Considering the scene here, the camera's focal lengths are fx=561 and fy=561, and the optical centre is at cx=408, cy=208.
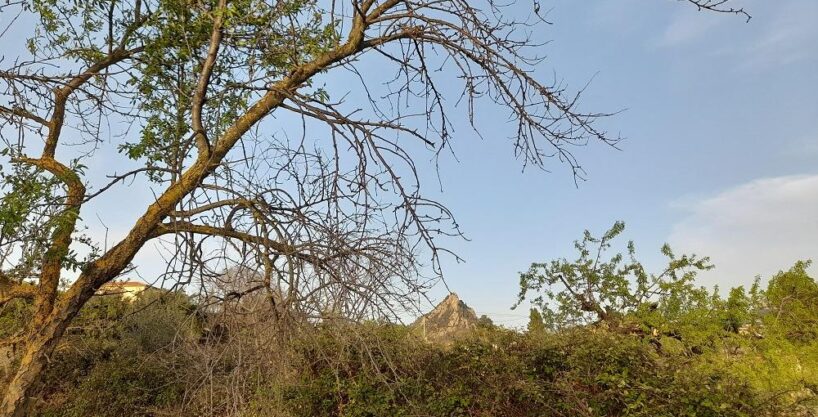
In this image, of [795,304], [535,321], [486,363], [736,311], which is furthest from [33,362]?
[795,304]

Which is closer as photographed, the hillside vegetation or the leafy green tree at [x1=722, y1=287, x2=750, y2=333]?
the hillside vegetation

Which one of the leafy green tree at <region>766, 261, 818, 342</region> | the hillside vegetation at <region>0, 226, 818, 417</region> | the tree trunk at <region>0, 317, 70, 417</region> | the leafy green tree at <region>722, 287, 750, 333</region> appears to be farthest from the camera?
the leafy green tree at <region>766, 261, 818, 342</region>

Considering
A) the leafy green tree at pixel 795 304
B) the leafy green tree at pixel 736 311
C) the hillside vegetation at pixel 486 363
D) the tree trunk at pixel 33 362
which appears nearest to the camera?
the hillside vegetation at pixel 486 363

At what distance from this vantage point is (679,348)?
21.7 ft

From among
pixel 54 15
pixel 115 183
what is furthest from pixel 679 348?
pixel 54 15

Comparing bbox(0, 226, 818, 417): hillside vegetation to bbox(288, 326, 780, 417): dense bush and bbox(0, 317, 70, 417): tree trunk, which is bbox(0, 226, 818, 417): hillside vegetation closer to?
bbox(288, 326, 780, 417): dense bush

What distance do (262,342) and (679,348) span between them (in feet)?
16.6

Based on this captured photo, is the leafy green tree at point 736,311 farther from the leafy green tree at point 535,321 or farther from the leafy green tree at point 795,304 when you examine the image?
the leafy green tree at point 535,321

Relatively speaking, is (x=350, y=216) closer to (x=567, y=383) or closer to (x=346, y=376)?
(x=567, y=383)

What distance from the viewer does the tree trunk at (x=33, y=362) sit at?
200 inches

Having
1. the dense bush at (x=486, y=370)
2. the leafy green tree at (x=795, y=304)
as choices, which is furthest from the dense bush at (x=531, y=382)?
the leafy green tree at (x=795, y=304)

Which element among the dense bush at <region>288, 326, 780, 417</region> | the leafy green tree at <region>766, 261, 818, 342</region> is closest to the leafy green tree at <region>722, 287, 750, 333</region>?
the leafy green tree at <region>766, 261, 818, 342</region>

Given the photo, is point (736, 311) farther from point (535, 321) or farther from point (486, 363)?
point (486, 363)

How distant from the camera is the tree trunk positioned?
200 inches
